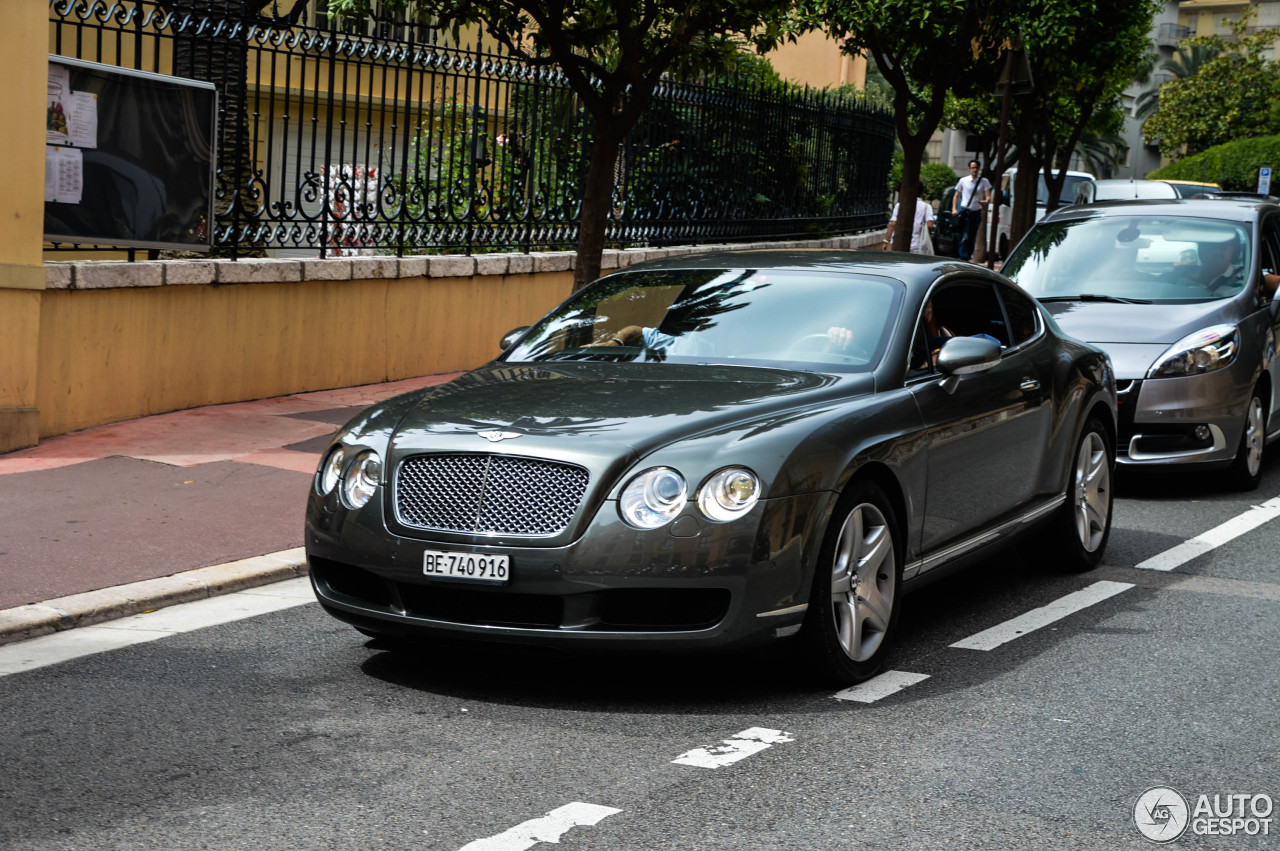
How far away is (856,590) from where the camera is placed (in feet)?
17.6

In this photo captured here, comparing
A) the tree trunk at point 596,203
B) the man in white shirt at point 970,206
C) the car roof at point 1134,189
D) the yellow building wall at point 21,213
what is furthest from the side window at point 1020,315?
the car roof at point 1134,189

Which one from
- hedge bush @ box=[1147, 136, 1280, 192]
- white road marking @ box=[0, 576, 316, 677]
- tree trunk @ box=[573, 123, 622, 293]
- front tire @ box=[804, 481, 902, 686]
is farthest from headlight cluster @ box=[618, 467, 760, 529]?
hedge bush @ box=[1147, 136, 1280, 192]

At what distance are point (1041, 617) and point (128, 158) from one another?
21.9 feet

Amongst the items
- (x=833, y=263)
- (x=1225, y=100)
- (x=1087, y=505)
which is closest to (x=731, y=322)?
(x=833, y=263)

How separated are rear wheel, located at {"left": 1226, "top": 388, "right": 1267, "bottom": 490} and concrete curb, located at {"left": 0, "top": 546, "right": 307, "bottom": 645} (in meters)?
5.74

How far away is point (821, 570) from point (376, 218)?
26.7 feet

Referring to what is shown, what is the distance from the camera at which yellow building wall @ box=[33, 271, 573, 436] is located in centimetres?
984

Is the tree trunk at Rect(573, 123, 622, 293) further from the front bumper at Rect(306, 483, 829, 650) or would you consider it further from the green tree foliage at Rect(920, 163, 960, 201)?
the green tree foliage at Rect(920, 163, 960, 201)

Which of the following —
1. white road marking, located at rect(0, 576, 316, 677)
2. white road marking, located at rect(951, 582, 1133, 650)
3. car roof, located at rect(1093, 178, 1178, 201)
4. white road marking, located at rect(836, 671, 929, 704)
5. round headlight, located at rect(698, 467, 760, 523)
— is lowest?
white road marking, located at rect(0, 576, 316, 677)

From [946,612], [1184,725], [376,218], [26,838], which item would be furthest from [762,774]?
[376,218]

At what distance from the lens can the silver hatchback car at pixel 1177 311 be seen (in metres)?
9.46

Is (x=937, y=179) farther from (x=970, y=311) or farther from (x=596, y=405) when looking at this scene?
(x=596, y=405)

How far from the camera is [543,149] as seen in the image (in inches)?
574

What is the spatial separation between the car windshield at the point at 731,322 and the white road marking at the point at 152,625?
1.45m
